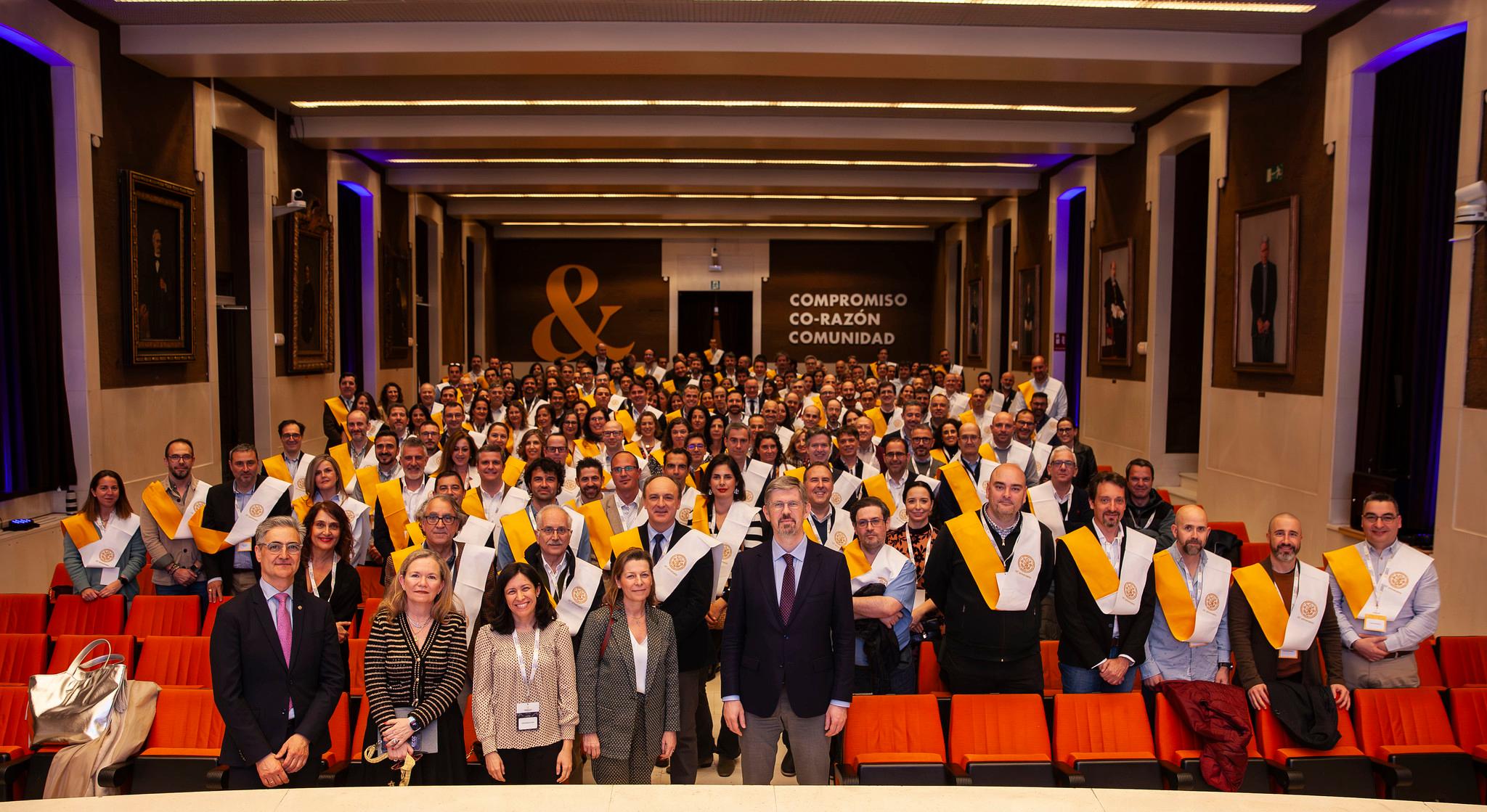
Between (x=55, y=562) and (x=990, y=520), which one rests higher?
(x=990, y=520)

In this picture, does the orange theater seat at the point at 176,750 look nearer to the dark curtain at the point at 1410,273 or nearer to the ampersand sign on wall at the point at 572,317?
the dark curtain at the point at 1410,273

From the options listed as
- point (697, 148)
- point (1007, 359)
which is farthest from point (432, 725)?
point (1007, 359)

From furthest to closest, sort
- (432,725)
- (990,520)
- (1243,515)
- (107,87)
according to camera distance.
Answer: (1243,515) → (107,87) → (990,520) → (432,725)

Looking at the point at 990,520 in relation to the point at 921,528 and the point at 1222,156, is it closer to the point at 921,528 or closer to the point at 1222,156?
the point at 921,528

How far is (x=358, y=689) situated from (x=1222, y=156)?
9872mm

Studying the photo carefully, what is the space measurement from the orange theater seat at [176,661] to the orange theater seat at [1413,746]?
5.65 metres

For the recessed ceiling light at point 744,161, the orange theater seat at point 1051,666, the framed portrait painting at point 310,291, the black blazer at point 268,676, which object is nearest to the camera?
the black blazer at point 268,676

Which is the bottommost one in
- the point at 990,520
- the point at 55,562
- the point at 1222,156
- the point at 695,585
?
the point at 55,562

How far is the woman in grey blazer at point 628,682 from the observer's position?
414cm

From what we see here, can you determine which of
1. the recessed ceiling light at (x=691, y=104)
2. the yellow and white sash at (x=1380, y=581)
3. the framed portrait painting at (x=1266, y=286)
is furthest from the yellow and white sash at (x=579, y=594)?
the recessed ceiling light at (x=691, y=104)

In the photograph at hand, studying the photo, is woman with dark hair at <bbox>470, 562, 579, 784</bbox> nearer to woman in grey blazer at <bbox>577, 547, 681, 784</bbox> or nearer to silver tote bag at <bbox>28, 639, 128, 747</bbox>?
woman in grey blazer at <bbox>577, 547, 681, 784</bbox>

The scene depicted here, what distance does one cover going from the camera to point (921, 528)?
5.48 metres

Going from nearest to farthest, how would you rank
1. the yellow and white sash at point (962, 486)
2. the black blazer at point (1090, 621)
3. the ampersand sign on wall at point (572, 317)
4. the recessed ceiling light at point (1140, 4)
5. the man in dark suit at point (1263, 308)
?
the black blazer at point (1090, 621)
the yellow and white sash at point (962, 486)
the recessed ceiling light at point (1140, 4)
the man in dark suit at point (1263, 308)
the ampersand sign on wall at point (572, 317)

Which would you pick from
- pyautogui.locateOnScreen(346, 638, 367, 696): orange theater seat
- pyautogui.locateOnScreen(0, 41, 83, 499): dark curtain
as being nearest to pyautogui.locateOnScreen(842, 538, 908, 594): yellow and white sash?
pyautogui.locateOnScreen(346, 638, 367, 696): orange theater seat
